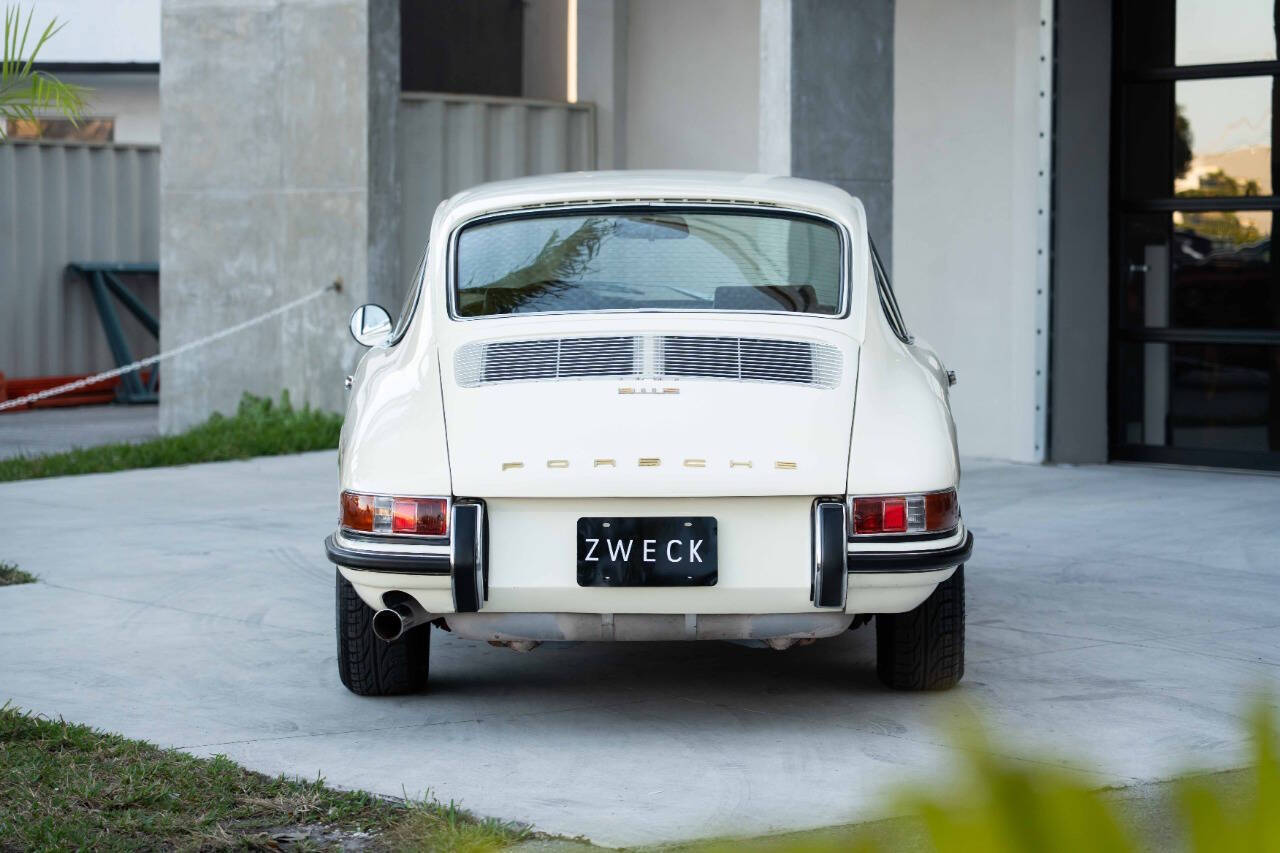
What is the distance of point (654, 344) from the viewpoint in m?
4.63

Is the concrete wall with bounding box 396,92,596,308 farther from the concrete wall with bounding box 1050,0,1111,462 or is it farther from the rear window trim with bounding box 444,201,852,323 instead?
the rear window trim with bounding box 444,201,852,323

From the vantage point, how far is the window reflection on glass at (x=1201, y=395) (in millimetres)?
10266

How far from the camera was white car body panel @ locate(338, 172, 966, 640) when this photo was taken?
4.29 m

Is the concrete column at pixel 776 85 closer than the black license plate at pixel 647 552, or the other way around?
the black license plate at pixel 647 552

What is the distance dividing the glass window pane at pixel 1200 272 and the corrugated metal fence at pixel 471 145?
190 inches

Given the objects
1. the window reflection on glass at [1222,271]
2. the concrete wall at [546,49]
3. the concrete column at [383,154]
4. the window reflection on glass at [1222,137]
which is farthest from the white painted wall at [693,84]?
the window reflection on glass at [1222,271]

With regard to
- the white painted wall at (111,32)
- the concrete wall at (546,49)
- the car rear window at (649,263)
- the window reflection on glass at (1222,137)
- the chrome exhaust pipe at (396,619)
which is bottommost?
the chrome exhaust pipe at (396,619)

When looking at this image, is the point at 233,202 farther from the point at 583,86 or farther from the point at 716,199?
the point at 716,199

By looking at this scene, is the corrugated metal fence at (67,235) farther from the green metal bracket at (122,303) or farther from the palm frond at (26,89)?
the palm frond at (26,89)

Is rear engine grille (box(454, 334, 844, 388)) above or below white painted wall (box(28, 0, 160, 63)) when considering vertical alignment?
below

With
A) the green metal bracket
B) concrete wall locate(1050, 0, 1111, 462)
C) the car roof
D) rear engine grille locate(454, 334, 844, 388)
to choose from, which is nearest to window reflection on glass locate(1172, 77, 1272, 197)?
concrete wall locate(1050, 0, 1111, 462)

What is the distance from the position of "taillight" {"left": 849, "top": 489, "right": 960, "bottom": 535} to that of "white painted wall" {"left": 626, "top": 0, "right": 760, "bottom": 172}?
27.3 ft

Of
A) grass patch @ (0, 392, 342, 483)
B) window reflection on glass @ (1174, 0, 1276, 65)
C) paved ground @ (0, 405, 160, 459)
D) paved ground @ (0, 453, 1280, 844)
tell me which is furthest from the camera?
paved ground @ (0, 405, 160, 459)

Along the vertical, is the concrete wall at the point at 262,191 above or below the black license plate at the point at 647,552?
above
